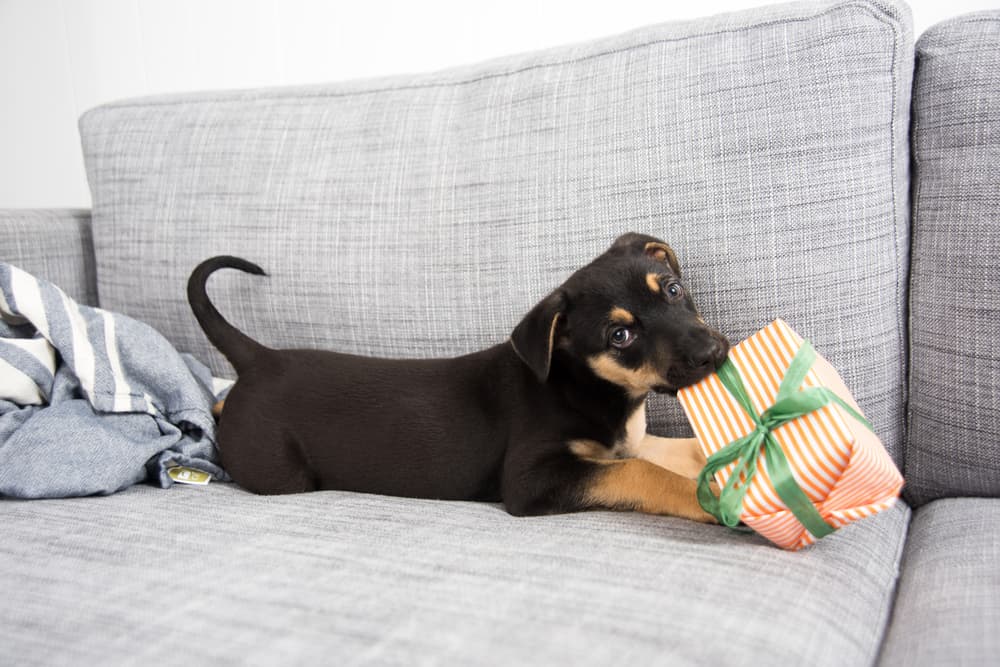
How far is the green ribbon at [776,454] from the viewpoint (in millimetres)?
1473

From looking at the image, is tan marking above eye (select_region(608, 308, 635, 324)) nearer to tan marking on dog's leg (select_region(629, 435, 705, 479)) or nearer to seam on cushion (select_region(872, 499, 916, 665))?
tan marking on dog's leg (select_region(629, 435, 705, 479))

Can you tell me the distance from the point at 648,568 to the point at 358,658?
0.57 m

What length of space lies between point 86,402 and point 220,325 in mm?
444

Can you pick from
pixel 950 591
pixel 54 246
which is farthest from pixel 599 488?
pixel 54 246

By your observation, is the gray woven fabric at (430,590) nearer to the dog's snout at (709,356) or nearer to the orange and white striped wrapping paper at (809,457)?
the orange and white striped wrapping paper at (809,457)

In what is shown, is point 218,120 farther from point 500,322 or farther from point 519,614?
point 519,614

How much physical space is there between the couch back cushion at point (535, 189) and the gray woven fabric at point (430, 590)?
632 millimetres

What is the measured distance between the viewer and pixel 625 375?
1.97m

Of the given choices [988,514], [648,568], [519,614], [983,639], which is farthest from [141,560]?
[988,514]

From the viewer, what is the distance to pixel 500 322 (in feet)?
7.66

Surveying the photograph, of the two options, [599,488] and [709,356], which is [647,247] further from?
[599,488]

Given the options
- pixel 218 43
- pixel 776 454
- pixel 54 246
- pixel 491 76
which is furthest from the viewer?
pixel 218 43

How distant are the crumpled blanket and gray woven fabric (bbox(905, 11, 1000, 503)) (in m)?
1.96

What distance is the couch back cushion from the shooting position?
6.45ft
